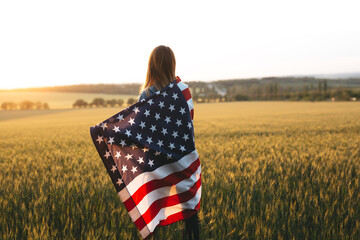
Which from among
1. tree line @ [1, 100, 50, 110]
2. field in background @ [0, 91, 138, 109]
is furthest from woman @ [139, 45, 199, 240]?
field in background @ [0, 91, 138, 109]

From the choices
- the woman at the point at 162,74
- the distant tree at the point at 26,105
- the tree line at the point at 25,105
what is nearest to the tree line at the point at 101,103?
the tree line at the point at 25,105

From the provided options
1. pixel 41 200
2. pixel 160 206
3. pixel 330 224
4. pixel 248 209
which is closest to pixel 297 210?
pixel 330 224

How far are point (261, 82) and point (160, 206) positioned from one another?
269 feet

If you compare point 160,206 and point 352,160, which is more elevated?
point 160,206

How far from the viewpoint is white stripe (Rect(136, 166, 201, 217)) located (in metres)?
2.99

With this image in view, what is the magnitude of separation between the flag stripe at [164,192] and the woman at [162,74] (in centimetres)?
35

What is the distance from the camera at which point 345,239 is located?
3152 mm

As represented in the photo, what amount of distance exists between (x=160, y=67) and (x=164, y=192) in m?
1.32

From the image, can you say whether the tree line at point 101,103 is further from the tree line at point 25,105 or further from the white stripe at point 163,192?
the white stripe at point 163,192

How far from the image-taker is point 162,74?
122 inches

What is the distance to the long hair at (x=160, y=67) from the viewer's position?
120 inches

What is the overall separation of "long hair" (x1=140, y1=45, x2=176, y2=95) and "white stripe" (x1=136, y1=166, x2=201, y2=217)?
3.41 ft

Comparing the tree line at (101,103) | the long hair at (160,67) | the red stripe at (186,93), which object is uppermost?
the long hair at (160,67)

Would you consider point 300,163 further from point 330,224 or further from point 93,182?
point 93,182
